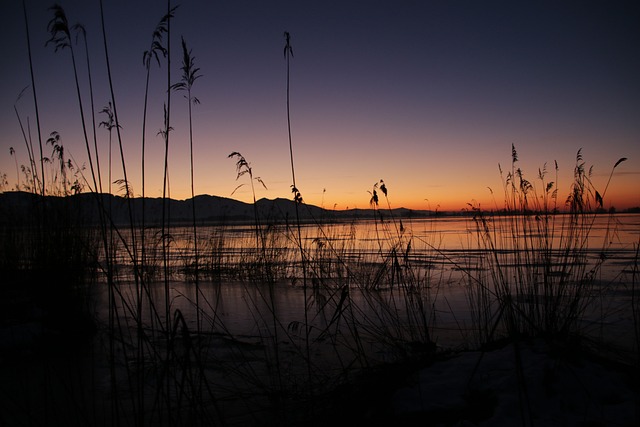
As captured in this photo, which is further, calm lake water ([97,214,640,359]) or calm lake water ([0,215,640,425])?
calm lake water ([97,214,640,359])

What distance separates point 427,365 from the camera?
230 centimetres

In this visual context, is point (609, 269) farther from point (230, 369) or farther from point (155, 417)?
point (155, 417)

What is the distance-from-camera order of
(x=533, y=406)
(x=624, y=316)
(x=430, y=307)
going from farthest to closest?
1. (x=430, y=307)
2. (x=624, y=316)
3. (x=533, y=406)

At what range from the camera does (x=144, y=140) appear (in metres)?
2.41

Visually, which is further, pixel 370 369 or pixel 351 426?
pixel 370 369

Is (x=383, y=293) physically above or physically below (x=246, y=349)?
below

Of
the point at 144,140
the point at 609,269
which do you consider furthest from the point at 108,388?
the point at 609,269

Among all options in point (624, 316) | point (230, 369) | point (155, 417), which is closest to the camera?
point (155, 417)

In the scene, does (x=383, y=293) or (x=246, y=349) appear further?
(x=383, y=293)

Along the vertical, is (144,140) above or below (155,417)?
above

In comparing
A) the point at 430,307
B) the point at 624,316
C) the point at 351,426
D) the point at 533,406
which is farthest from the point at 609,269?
the point at 351,426

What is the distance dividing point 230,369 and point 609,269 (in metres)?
6.91

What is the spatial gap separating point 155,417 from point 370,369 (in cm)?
122

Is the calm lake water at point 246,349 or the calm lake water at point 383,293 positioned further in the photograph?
the calm lake water at point 383,293
